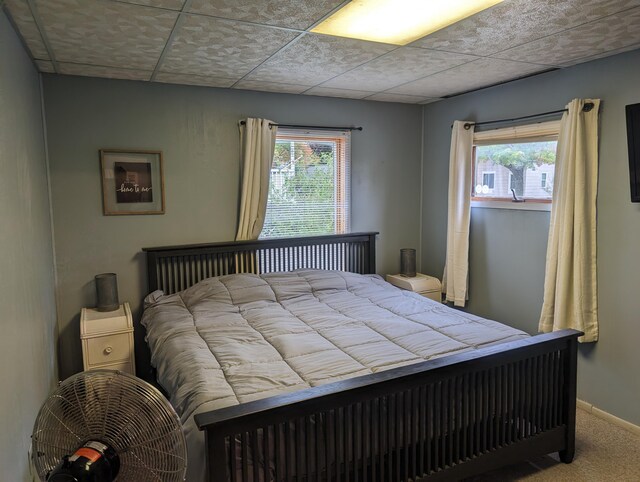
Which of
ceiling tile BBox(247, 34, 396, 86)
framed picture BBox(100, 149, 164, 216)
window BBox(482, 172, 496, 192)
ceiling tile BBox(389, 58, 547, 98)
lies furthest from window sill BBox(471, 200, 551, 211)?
framed picture BBox(100, 149, 164, 216)

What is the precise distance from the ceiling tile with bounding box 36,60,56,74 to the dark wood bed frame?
8.46 feet

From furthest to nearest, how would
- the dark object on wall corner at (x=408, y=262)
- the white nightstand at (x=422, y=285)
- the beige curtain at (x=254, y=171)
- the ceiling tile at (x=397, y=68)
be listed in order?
1. the dark object on wall corner at (x=408, y=262)
2. the white nightstand at (x=422, y=285)
3. the beige curtain at (x=254, y=171)
4. the ceiling tile at (x=397, y=68)

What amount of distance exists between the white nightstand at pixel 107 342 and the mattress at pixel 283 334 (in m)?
0.18

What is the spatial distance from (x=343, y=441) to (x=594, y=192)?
7.81ft

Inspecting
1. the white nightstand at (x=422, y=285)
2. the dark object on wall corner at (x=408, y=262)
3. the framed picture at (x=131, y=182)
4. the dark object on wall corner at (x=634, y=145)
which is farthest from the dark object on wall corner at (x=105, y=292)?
the dark object on wall corner at (x=634, y=145)

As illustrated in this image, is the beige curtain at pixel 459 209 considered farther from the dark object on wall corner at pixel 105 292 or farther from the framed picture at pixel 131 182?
the dark object on wall corner at pixel 105 292

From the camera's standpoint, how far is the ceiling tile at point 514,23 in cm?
206

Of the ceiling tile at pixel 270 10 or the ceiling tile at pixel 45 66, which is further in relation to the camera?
the ceiling tile at pixel 45 66

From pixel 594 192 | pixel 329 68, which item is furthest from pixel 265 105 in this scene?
pixel 594 192

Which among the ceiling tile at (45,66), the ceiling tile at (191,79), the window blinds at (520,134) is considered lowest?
the window blinds at (520,134)

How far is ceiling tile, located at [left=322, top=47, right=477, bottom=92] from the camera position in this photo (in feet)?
9.35

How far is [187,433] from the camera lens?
6.01 feet

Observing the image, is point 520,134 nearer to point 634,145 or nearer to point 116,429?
point 634,145

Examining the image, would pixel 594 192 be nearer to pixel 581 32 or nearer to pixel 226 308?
pixel 581 32
